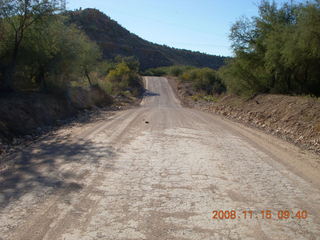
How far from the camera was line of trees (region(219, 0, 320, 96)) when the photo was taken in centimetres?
1688

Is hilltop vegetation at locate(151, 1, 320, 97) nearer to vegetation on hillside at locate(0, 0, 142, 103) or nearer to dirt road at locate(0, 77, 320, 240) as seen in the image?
dirt road at locate(0, 77, 320, 240)

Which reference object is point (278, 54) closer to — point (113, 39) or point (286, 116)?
point (286, 116)

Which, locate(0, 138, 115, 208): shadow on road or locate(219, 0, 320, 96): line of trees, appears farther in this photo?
locate(219, 0, 320, 96): line of trees

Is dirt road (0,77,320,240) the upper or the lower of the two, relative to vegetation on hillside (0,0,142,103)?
lower

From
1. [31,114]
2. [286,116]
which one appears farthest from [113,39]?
[286,116]

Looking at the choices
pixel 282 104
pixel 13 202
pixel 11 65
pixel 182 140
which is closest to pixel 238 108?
pixel 282 104

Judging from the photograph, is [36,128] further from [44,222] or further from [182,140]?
[44,222]

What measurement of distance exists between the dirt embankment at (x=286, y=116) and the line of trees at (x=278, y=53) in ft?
7.77

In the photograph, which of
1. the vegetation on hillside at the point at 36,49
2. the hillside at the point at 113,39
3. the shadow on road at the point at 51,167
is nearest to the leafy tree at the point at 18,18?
the vegetation on hillside at the point at 36,49

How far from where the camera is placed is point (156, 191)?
5.67m

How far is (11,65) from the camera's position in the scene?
53.4 ft

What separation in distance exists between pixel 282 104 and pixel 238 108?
262 inches

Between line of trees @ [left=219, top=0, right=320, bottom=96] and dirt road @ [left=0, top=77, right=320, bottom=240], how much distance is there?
1000 centimetres
